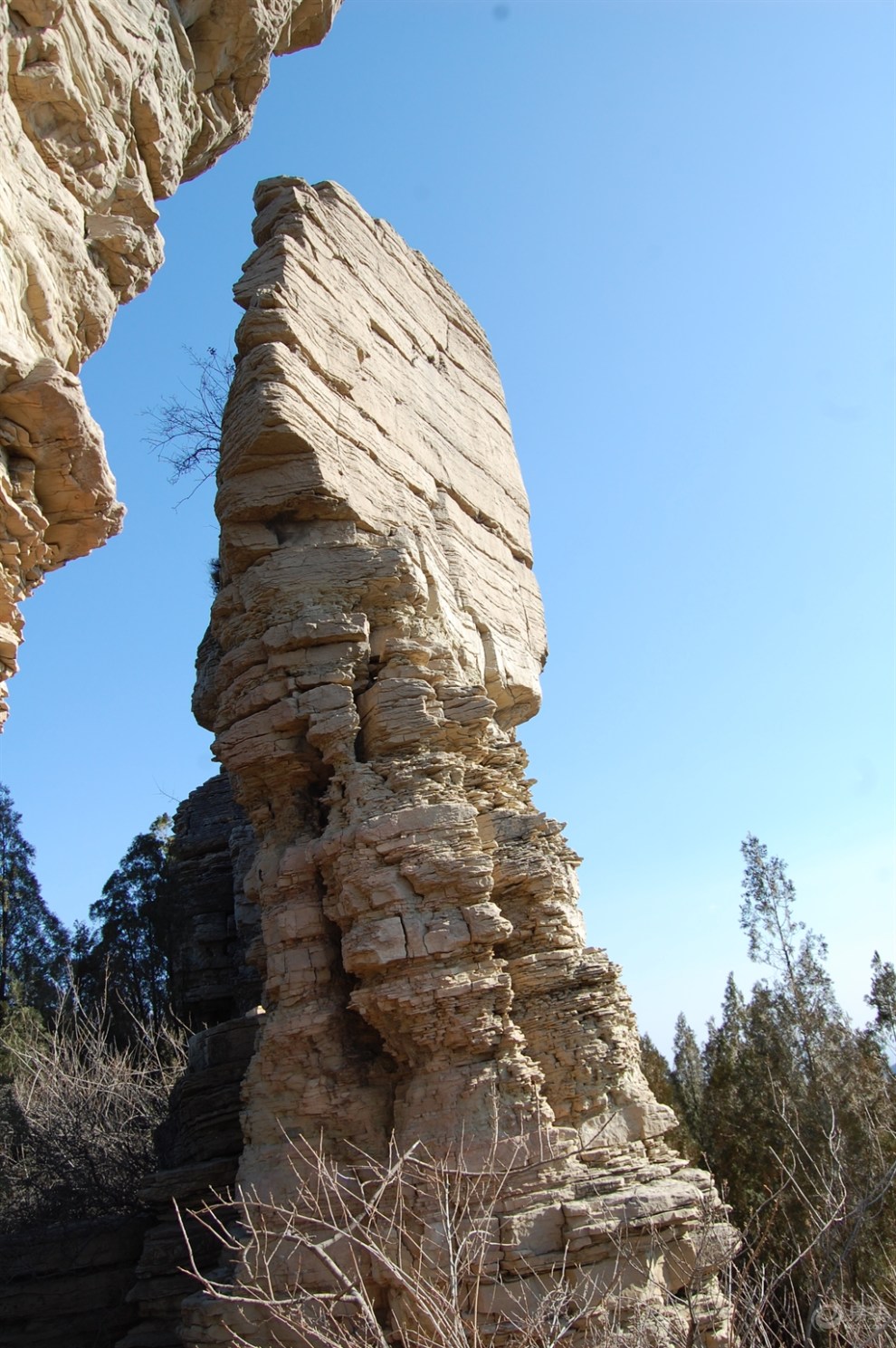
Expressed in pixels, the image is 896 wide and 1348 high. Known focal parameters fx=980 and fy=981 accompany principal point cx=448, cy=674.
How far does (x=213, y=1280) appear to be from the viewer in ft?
20.6

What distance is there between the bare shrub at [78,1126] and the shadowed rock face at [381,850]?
19.2ft

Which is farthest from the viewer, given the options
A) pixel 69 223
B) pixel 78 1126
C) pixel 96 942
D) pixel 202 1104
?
pixel 96 942

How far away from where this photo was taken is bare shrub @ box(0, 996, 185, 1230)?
1225cm

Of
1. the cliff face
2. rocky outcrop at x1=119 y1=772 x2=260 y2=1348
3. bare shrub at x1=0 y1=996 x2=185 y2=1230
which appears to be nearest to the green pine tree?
bare shrub at x1=0 y1=996 x2=185 y2=1230

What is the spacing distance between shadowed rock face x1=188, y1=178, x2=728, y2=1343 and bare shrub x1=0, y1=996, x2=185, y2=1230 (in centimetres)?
584

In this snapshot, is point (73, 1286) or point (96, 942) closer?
point (73, 1286)

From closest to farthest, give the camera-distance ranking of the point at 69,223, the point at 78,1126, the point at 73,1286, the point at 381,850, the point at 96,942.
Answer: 1. the point at 69,223
2. the point at 381,850
3. the point at 73,1286
4. the point at 78,1126
5. the point at 96,942

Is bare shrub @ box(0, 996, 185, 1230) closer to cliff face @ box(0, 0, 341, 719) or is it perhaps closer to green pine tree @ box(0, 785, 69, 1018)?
green pine tree @ box(0, 785, 69, 1018)

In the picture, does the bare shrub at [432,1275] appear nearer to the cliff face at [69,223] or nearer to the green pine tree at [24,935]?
the cliff face at [69,223]

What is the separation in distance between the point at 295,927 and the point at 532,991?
1733 mm

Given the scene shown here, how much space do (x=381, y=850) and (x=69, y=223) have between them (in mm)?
4152

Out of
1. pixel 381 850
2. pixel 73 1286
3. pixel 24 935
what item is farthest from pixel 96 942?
pixel 381 850

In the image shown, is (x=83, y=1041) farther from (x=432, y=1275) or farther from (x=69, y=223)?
(x=69, y=223)

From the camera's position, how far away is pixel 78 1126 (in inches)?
544
